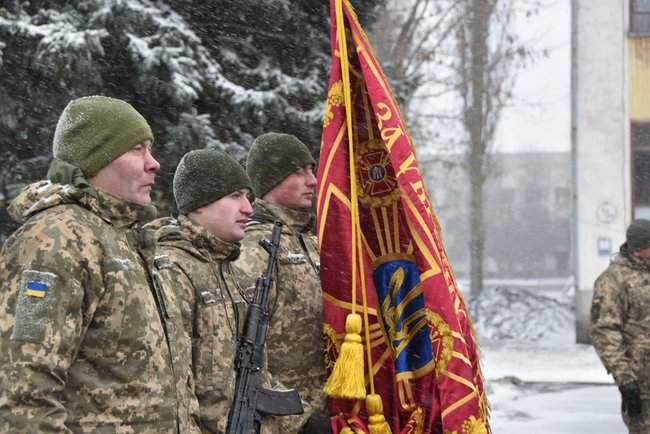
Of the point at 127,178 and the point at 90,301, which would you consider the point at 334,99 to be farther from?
the point at 90,301

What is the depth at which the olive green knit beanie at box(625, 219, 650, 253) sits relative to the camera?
6.72 meters

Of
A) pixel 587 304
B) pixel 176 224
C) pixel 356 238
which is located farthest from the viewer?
pixel 587 304

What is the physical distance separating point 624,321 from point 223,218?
12.3 ft

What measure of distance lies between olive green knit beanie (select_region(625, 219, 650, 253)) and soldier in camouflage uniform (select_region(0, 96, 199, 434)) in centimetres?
430

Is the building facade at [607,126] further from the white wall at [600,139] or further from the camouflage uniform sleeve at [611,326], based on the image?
the camouflage uniform sleeve at [611,326]

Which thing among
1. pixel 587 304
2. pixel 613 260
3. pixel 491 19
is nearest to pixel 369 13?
pixel 613 260

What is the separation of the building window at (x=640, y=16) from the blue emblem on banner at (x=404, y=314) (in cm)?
1360

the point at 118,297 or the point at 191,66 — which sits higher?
the point at 191,66

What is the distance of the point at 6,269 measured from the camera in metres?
2.71

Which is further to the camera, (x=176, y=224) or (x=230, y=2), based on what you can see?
(x=230, y=2)

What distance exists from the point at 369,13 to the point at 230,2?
5.16 feet

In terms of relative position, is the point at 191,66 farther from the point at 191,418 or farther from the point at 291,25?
the point at 191,418

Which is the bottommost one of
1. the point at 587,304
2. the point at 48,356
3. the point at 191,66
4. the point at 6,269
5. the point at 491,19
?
the point at 587,304

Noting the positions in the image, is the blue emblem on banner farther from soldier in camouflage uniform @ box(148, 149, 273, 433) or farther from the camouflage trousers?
the camouflage trousers
